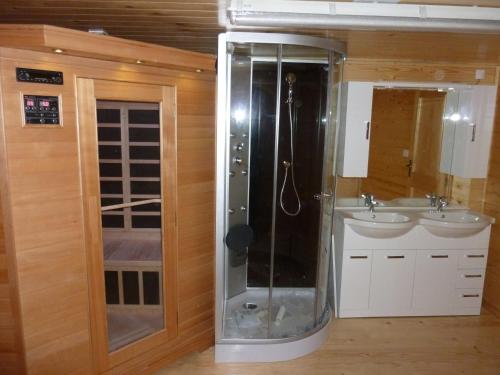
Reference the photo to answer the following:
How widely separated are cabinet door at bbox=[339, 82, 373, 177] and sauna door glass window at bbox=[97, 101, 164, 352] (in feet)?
5.31

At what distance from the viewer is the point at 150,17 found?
2.08 meters

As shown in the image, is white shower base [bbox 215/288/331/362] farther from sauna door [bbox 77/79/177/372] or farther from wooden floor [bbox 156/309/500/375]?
sauna door [bbox 77/79/177/372]

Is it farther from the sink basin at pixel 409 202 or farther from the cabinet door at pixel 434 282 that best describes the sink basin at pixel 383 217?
the cabinet door at pixel 434 282

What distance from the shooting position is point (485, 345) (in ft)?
9.08

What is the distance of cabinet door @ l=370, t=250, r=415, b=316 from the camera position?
303 centimetres

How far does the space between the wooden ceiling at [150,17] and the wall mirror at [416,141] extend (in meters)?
0.57

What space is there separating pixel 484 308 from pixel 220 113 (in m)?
3.02

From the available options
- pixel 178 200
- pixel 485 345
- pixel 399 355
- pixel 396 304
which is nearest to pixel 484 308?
pixel 485 345

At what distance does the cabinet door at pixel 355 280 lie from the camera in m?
3.01

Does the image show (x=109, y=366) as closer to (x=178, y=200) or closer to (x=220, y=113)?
(x=178, y=200)

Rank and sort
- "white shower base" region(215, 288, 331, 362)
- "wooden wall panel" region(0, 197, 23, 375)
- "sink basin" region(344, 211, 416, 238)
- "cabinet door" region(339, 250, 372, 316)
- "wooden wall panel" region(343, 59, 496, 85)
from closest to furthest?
"wooden wall panel" region(0, 197, 23, 375) < "white shower base" region(215, 288, 331, 362) < "sink basin" region(344, 211, 416, 238) < "cabinet door" region(339, 250, 372, 316) < "wooden wall panel" region(343, 59, 496, 85)

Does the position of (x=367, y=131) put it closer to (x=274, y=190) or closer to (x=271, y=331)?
(x=274, y=190)

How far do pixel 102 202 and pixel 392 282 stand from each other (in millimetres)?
2388

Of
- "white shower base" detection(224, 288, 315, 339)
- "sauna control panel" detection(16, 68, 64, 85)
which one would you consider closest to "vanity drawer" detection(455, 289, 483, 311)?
"white shower base" detection(224, 288, 315, 339)
